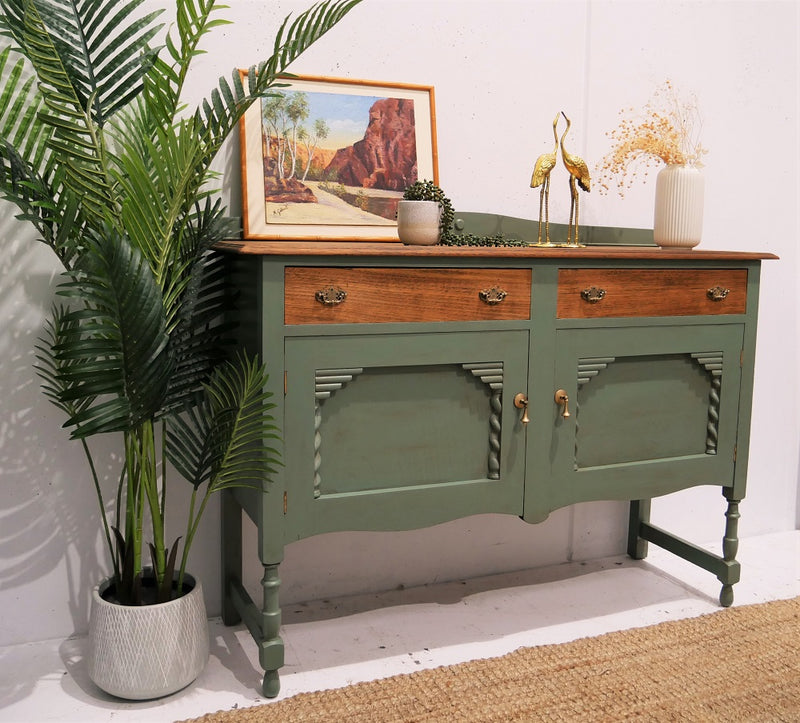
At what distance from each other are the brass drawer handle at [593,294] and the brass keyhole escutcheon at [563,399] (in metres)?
0.25

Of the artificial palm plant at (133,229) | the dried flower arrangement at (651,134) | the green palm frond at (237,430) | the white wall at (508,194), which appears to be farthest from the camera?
the dried flower arrangement at (651,134)

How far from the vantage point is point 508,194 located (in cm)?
271

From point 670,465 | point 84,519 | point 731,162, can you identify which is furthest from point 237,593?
point 731,162

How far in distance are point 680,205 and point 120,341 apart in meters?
1.70

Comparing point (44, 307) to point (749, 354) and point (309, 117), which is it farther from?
point (749, 354)

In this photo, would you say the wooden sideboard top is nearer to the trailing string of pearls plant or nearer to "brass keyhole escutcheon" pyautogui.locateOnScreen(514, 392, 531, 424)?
the trailing string of pearls plant

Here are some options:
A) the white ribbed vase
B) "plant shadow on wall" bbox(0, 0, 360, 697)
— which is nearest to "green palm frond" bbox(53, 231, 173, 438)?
"plant shadow on wall" bbox(0, 0, 360, 697)

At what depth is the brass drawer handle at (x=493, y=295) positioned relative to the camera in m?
2.16

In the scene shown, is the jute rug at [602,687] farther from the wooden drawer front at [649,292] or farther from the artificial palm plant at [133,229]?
the wooden drawer front at [649,292]

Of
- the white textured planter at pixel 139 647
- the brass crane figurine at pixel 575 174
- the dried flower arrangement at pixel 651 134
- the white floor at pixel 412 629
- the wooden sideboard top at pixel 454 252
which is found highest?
the dried flower arrangement at pixel 651 134

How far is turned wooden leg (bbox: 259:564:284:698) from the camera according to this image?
2.05 m

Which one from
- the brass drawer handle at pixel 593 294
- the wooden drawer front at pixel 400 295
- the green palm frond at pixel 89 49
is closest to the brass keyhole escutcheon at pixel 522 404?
the wooden drawer front at pixel 400 295

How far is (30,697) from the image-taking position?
2051 mm

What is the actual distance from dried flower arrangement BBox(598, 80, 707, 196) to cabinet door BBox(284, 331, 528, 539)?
36.5 inches
